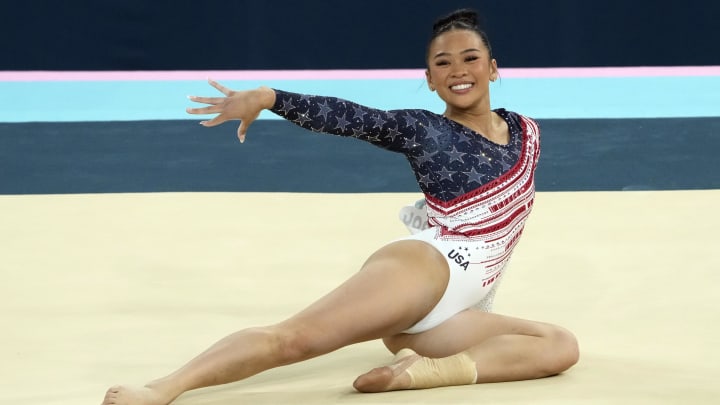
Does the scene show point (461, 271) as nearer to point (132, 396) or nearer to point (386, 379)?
point (386, 379)

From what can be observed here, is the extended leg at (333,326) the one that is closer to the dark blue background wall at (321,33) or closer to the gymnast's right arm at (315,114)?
the gymnast's right arm at (315,114)

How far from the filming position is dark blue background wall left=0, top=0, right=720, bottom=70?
8.26m

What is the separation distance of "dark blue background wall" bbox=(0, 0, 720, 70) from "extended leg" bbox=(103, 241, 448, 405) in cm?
546

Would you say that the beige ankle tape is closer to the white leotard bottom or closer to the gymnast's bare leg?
the gymnast's bare leg

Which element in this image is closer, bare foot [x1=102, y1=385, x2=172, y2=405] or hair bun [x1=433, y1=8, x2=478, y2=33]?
bare foot [x1=102, y1=385, x2=172, y2=405]

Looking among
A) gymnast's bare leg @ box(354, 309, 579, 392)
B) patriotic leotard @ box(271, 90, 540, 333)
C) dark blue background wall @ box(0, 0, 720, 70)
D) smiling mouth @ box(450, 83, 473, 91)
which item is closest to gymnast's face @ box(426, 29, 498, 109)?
smiling mouth @ box(450, 83, 473, 91)

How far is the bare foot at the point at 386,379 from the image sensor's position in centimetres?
289

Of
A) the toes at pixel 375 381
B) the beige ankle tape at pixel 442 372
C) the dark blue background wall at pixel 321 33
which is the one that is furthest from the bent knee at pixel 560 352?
the dark blue background wall at pixel 321 33

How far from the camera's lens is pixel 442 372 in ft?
9.75

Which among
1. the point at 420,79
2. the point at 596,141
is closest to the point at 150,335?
the point at 596,141

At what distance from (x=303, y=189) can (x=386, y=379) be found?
259 cm

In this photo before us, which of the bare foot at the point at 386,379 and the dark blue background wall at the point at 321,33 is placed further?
the dark blue background wall at the point at 321,33

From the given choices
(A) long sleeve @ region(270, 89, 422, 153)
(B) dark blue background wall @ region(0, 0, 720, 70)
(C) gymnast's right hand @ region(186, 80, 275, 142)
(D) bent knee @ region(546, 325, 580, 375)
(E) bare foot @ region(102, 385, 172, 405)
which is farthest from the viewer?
(B) dark blue background wall @ region(0, 0, 720, 70)

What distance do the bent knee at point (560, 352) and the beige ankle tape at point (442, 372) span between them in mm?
219
